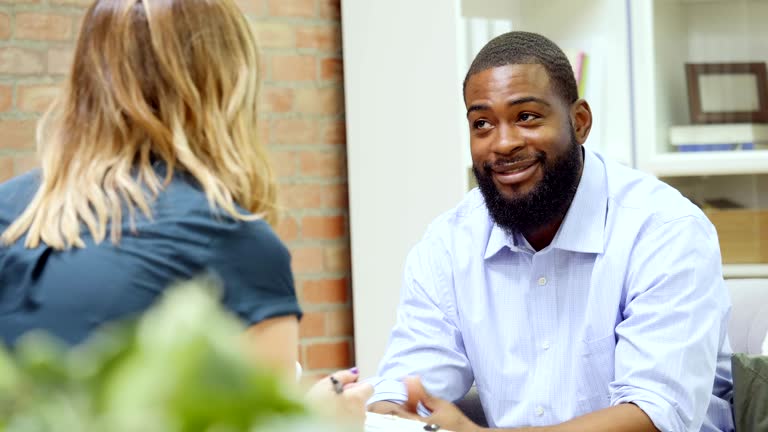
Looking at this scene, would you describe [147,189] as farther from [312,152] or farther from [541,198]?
[312,152]

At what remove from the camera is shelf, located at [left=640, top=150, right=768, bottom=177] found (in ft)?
8.44

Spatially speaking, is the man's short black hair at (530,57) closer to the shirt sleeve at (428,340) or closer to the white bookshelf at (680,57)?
the shirt sleeve at (428,340)

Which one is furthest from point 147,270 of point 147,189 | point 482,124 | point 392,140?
point 392,140

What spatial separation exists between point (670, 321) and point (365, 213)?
128cm

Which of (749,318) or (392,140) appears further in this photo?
(392,140)

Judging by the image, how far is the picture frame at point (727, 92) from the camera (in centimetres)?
258

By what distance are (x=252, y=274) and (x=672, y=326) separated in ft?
2.73

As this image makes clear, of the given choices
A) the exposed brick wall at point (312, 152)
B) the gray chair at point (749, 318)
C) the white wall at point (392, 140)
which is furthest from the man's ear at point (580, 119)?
the exposed brick wall at point (312, 152)

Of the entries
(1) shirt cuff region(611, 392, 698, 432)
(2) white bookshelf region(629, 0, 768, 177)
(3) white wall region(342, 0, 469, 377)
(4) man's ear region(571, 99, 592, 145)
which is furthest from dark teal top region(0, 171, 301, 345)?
(2) white bookshelf region(629, 0, 768, 177)

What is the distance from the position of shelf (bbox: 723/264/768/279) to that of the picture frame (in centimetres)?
37

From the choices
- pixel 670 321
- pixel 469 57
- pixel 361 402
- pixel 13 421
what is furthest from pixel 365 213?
pixel 13 421

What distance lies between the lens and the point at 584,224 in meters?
1.71

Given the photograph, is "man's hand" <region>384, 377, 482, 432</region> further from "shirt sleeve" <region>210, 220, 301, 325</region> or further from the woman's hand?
"shirt sleeve" <region>210, 220, 301, 325</region>

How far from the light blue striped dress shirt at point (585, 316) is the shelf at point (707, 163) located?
33.0 inches
